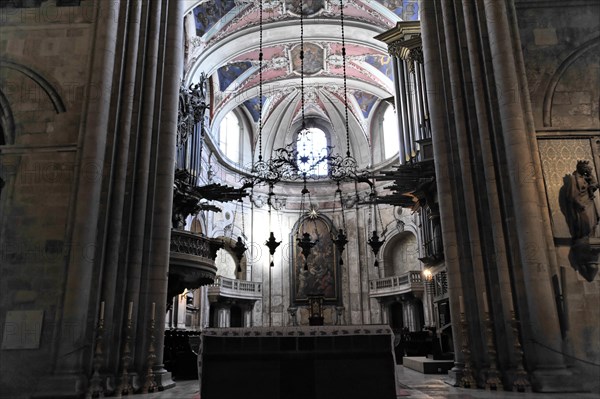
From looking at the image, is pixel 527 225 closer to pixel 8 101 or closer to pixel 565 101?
pixel 565 101

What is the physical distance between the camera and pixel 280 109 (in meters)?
27.2

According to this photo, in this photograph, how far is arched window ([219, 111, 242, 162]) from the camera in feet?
83.5

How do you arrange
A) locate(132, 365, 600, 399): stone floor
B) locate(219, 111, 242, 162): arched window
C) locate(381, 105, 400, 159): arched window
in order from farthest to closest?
1. locate(381, 105, 400, 159): arched window
2. locate(219, 111, 242, 162): arched window
3. locate(132, 365, 600, 399): stone floor

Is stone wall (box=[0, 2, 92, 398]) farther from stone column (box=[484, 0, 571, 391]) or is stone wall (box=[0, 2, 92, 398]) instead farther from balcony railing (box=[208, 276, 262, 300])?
balcony railing (box=[208, 276, 262, 300])

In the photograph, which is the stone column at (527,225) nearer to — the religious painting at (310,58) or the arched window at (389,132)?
the religious painting at (310,58)

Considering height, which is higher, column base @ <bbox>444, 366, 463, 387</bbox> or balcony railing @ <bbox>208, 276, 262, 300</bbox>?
balcony railing @ <bbox>208, 276, 262, 300</bbox>

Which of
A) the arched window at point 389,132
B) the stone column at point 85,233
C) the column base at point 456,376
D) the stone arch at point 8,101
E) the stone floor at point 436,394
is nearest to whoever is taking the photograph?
the stone floor at point 436,394

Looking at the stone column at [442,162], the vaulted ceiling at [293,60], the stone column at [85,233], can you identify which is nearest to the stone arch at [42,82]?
the stone column at [85,233]

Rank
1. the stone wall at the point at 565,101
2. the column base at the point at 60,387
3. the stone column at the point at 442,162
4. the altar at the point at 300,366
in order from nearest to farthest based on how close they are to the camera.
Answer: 1. the altar at the point at 300,366
2. the column base at the point at 60,387
3. the stone wall at the point at 565,101
4. the stone column at the point at 442,162

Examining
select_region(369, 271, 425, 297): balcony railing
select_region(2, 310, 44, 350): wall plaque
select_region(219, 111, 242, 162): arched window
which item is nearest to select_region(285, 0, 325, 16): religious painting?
select_region(219, 111, 242, 162): arched window

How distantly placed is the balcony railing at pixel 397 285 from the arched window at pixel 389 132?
673 cm

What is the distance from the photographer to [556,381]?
668 centimetres

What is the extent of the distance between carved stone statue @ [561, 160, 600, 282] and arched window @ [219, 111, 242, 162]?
1942 centimetres

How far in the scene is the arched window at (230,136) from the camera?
25453 mm
